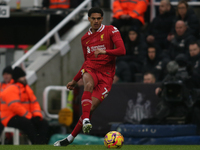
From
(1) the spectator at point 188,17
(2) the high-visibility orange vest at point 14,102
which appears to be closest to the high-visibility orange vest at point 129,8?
(1) the spectator at point 188,17

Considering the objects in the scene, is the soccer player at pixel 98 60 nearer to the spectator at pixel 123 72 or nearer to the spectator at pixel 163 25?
the spectator at pixel 123 72

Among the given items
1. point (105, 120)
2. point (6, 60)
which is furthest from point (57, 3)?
point (105, 120)

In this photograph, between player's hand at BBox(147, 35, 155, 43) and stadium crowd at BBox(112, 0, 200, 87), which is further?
player's hand at BBox(147, 35, 155, 43)

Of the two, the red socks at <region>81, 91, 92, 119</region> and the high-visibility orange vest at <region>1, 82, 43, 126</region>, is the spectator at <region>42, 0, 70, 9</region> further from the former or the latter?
the red socks at <region>81, 91, 92, 119</region>

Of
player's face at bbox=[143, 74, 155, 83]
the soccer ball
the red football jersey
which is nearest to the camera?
the soccer ball

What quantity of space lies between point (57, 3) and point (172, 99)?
5.25 meters

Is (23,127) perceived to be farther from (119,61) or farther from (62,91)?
(119,61)

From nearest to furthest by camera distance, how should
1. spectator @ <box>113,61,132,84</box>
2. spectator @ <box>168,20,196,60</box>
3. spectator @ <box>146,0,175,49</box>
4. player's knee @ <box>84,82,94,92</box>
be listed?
player's knee @ <box>84,82,94,92</box> → spectator @ <box>168,20,196,60</box> → spectator @ <box>113,61,132,84</box> → spectator @ <box>146,0,175,49</box>

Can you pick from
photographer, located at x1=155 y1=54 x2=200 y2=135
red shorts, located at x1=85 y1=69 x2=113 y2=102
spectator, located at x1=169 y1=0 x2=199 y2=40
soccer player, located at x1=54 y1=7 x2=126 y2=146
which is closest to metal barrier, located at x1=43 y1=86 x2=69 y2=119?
photographer, located at x1=155 y1=54 x2=200 y2=135

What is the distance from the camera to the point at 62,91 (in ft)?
42.8

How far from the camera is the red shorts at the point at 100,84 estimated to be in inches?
344

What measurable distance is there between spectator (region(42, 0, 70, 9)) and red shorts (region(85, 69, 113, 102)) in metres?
6.37

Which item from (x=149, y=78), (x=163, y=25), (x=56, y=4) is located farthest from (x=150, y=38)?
(x=56, y=4)

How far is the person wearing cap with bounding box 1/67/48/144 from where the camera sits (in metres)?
11.7
